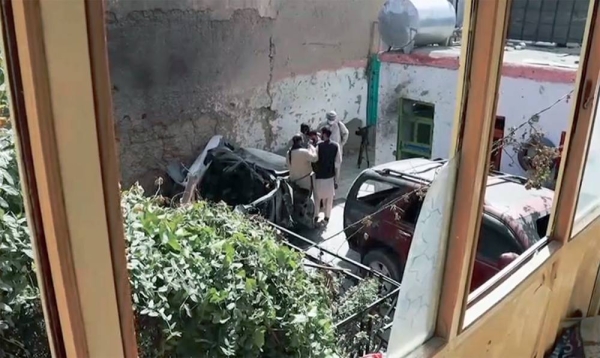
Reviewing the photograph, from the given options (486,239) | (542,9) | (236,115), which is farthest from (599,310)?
(236,115)

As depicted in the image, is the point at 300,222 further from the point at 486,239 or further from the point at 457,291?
the point at 457,291

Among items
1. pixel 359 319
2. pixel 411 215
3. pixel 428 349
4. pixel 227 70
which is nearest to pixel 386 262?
pixel 411 215

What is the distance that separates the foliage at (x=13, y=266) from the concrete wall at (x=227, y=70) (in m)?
3.78

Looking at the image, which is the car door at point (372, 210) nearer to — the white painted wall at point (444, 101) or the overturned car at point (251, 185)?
the white painted wall at point (444, 101)

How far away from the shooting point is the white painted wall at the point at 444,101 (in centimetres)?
397

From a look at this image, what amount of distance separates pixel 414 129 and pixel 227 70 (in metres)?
2.11

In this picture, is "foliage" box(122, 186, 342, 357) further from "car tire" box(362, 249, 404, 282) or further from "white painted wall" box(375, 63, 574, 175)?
"white painted wall" box(375, 63, 574, 175)

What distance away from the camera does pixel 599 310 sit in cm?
235

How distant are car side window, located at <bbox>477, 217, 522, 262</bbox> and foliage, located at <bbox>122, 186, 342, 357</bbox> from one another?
1.54m

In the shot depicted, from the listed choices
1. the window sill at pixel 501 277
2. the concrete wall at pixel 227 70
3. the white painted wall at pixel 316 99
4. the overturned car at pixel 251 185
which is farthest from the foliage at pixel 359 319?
the white painted wall at pixel 316 99

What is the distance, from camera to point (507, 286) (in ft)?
5.08

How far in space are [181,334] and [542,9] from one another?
5.38 metres

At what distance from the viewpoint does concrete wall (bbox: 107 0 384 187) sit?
5.18 metres

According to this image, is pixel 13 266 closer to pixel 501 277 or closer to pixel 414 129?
pixel 501 277
